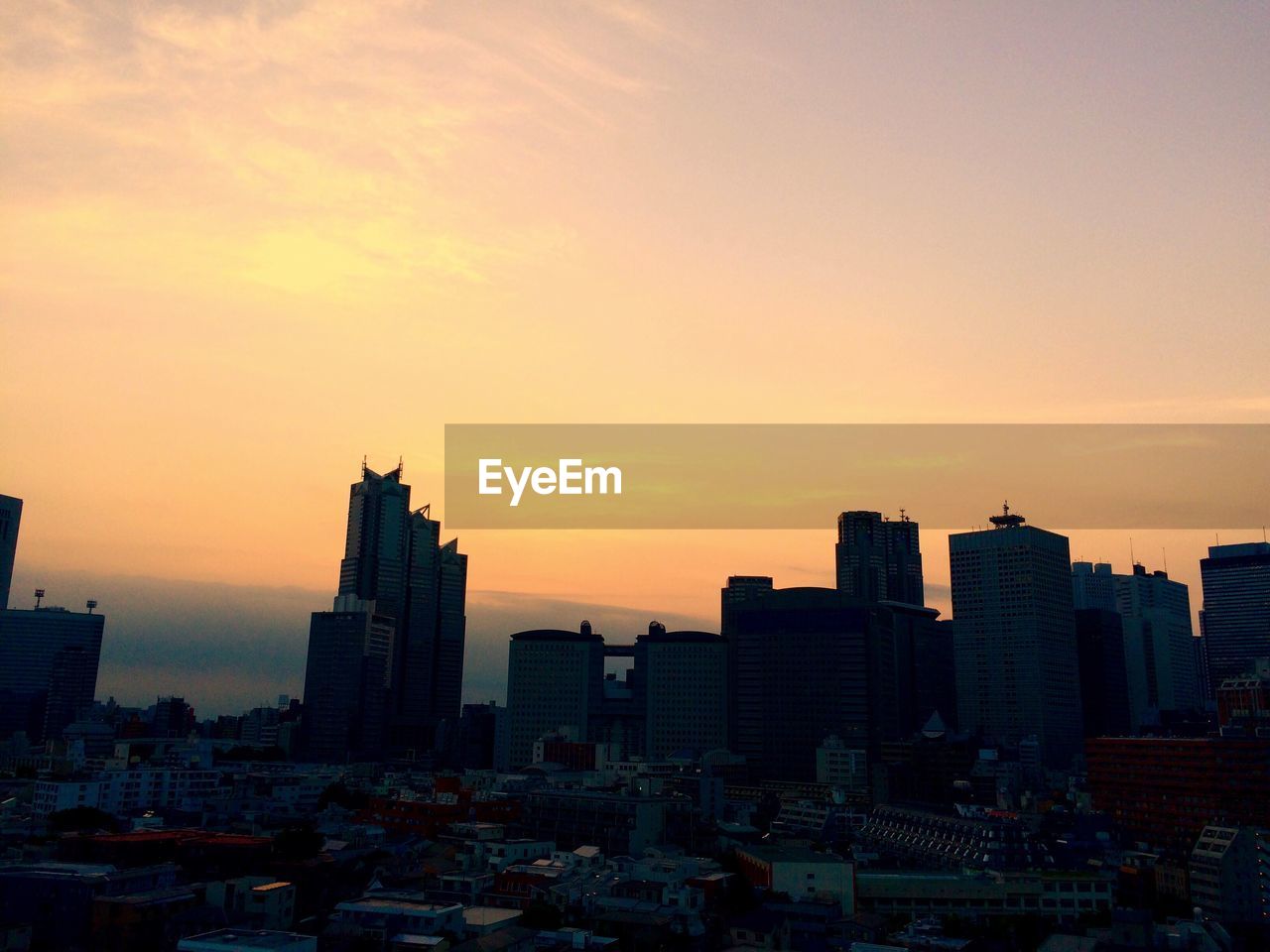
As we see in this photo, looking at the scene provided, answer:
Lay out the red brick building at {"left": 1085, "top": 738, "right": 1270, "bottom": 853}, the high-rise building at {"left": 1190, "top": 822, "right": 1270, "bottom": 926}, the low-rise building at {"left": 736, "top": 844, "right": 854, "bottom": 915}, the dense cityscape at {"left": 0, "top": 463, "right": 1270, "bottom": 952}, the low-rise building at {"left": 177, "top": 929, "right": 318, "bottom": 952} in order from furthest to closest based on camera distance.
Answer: the red brick building at {"left": 1085, "top": 738, "right": 1270, "bottom": 853}, the high-rise building at {"left": 1190, "top": 822, "right": 1270, "bottom": 926}, the low-rise building at {"left": 736, "top": 844, "right": 854, "bottom": 915}, the dense cityscape at {"left": 0, "top": 463, "right": 1270, "bottom": 952}, the low-rise building at {"left": 177, "top": 929, "right": 318, "bottom": 952}

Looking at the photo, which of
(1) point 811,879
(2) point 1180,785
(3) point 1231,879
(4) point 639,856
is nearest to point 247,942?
(1) point 811,879

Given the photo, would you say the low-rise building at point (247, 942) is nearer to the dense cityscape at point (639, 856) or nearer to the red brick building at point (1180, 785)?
the dense cityscape at point (639, 856)

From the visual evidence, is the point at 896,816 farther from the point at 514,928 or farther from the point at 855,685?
the point at 855,685

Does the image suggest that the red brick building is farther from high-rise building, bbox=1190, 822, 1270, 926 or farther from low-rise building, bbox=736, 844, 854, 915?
low-rise building, bbox=736, 844, 854, 915

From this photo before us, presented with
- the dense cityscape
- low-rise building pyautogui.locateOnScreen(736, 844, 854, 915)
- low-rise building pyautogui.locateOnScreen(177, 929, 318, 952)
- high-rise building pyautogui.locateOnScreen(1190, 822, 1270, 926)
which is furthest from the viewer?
high-rise building pyautogui.locateOnScreen(1190, 822, 1270, 926)

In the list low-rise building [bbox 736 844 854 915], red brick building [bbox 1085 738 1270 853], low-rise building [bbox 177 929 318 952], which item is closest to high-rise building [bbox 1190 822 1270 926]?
red brick building [bbox 1085 738 1270 853]

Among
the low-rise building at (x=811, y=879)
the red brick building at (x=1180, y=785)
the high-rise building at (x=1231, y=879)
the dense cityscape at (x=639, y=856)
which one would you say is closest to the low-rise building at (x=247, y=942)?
the dense cityscape at (x=639, y=856)

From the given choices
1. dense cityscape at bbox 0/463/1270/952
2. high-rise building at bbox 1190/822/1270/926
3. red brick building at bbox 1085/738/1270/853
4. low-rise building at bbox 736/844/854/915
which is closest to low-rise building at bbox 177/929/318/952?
dense cityscape at bbox 0/463/1270/952

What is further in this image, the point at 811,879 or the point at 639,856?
the point at 639,856

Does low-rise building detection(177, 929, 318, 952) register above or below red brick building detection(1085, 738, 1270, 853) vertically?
below

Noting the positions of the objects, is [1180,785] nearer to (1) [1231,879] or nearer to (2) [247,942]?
(1) [1231,879]

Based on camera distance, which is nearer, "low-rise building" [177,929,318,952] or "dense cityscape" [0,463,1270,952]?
"low-rise building" [177,929,318,952]

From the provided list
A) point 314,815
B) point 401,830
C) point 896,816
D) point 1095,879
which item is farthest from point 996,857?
point 314,815
